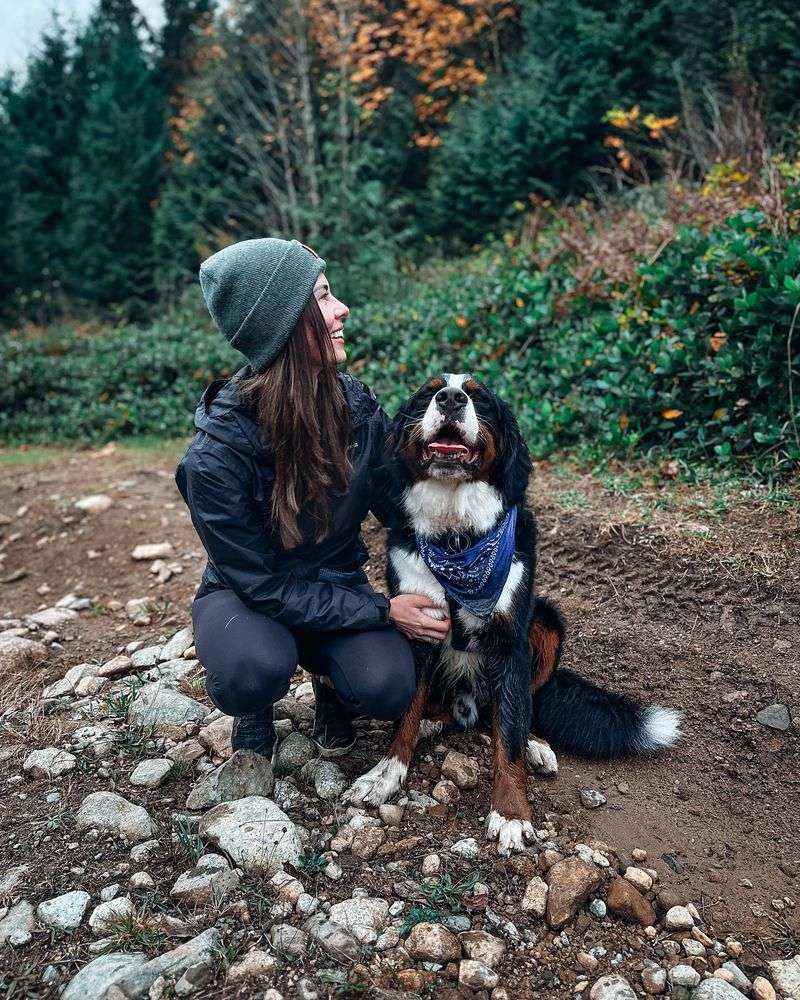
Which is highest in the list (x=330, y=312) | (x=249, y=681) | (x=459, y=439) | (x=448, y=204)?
(x=448, y=204)

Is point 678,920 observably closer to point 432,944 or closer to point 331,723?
point 432,944

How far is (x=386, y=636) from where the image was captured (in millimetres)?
2568

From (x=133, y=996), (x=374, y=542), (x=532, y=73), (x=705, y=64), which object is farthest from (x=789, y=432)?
(x=532, y=73)

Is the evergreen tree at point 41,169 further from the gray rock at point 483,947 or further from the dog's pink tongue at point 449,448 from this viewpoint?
the gray rock at point 483,947

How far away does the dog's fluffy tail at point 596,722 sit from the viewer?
106 inches

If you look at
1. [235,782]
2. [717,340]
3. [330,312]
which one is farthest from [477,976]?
[717,340]

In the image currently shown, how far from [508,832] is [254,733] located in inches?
35.1

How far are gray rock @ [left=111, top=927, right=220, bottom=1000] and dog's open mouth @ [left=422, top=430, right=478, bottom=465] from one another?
1.47m

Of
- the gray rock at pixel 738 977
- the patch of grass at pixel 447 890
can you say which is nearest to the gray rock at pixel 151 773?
the patch of grass at pixel 447 890

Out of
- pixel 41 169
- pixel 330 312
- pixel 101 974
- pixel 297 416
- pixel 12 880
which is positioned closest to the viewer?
pixel 101 974

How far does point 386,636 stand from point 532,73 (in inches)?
389

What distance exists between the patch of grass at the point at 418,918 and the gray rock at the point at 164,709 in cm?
130

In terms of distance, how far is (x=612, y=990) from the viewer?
1.85 meters

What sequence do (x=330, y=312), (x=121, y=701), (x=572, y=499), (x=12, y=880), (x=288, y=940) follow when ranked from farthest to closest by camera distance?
(x=572, y=499), (x=121, y=701), (x=330, y=312), (x=12, y=880), (x=288, y=940)
